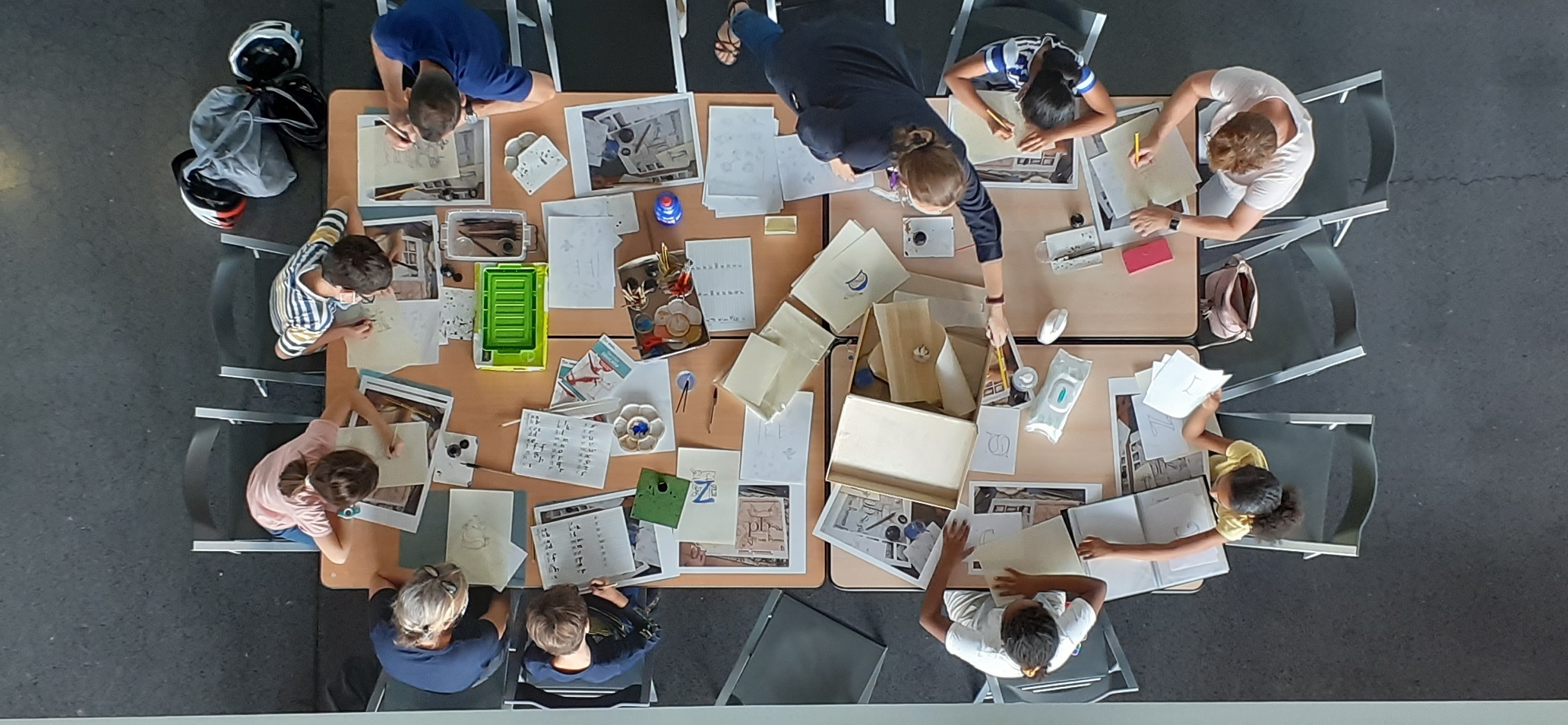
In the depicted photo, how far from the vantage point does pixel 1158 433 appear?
2305 mm

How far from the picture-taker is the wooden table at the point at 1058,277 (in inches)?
91.7

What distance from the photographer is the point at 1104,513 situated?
228 cm

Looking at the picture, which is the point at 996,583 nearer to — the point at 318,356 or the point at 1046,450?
the point at 1046,450

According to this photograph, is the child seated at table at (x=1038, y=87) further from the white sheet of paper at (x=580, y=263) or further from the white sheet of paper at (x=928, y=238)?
the white sheet of paper at (x=580, y=263)

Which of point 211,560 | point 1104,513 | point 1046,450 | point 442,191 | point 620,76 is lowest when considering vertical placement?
point 211,560

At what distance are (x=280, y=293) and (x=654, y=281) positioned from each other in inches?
36.4

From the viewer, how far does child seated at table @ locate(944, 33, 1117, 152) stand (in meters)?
2.15

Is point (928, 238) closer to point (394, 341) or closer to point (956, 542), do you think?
point (956, 542)

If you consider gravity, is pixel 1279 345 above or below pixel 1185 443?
above

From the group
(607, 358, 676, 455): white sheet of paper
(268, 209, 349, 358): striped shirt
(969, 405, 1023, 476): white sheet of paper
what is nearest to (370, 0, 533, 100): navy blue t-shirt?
(268, 209, 349, 358): striped shirt

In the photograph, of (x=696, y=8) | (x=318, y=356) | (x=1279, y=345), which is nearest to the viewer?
(x=1279, y=345)

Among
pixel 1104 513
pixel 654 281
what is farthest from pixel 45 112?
pixel 1104 513

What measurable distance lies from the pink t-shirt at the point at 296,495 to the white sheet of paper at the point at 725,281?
0.99 m

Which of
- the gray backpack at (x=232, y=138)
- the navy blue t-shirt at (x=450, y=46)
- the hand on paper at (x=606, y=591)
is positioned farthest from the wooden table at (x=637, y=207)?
the hand on paper at (x=606, y=591)
